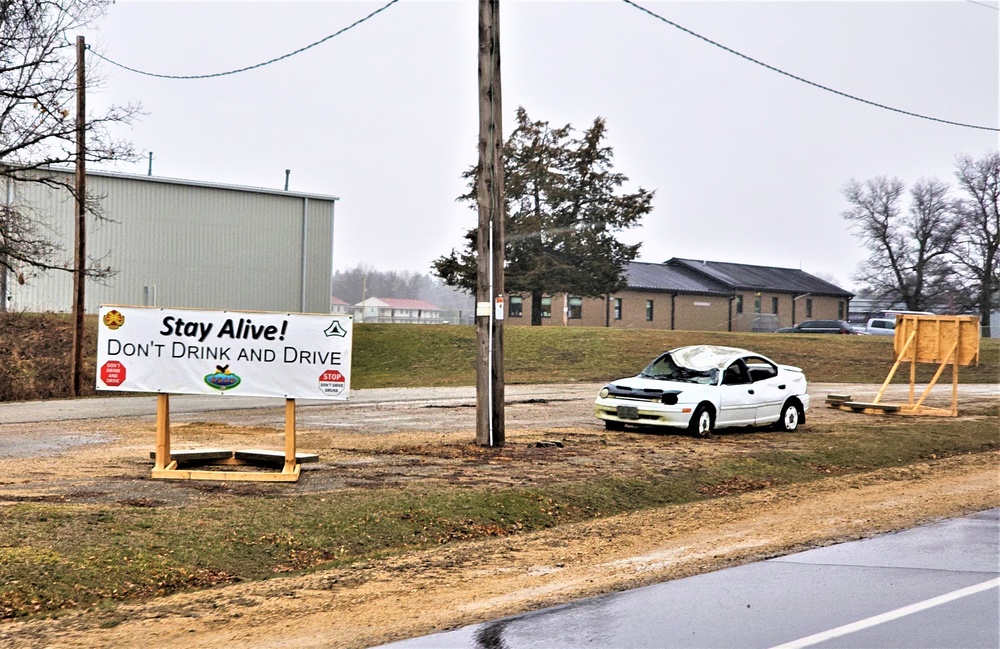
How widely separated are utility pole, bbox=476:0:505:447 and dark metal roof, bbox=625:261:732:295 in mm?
56981

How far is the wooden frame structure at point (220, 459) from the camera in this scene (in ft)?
37.6

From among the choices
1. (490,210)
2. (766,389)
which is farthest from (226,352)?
(766,389)

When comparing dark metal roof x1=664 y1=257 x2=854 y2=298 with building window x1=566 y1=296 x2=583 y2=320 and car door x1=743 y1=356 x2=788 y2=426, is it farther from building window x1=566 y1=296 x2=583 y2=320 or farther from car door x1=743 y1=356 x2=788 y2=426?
car door x1=743 y1=356 x2=788 y2=426

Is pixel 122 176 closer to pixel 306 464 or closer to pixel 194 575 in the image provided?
pixel 306 464

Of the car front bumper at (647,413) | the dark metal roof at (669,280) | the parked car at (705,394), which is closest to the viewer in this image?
the car front bumper at (647,413)

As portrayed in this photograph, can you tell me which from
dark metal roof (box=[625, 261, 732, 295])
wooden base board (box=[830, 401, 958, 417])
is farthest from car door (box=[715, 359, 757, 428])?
dark metal roof (box=[625, 261, 732, 295])

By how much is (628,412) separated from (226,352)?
7812 millimetres

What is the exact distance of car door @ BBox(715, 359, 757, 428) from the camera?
17.5 metres

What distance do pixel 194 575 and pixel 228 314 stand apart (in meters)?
4.35

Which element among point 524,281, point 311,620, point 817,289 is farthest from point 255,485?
point 817,289

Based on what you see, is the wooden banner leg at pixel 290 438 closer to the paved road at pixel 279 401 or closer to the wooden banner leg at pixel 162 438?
the wooden banner leg at pixel 162 438

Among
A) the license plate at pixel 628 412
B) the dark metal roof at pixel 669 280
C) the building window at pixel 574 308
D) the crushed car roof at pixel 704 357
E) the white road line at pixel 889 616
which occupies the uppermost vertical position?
the dark metal roof at pixel 669 280

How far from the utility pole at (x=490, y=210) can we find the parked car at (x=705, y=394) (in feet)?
11.6

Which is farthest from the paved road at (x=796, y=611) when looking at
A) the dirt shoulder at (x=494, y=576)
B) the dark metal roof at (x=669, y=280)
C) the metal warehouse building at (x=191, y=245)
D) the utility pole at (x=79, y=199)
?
the dark metal roof at (x=669, y=280)
